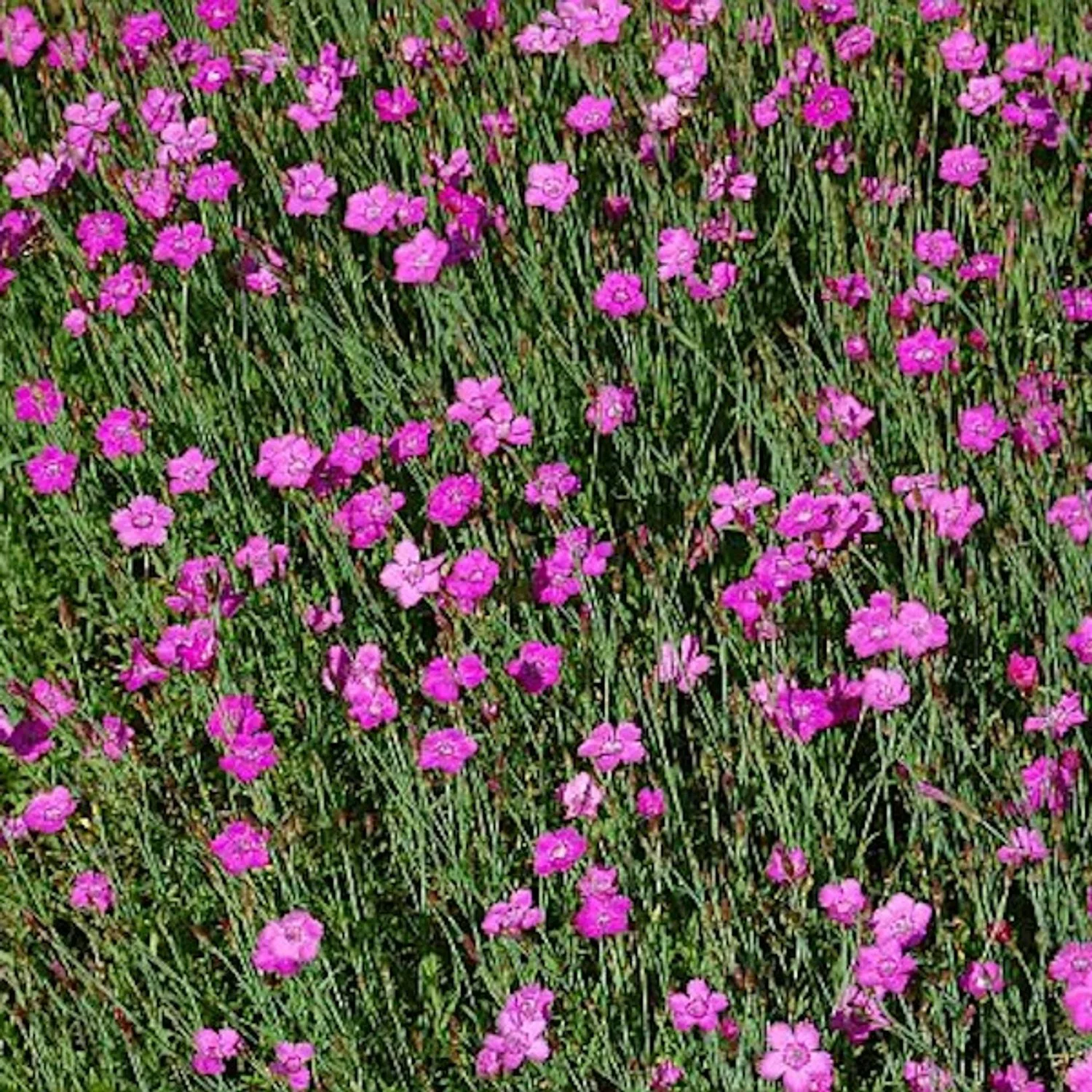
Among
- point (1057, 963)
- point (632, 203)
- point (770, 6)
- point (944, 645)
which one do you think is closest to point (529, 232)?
point (632, 203)

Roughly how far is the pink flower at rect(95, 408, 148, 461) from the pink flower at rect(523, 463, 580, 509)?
2.05 ft

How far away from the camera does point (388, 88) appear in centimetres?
403

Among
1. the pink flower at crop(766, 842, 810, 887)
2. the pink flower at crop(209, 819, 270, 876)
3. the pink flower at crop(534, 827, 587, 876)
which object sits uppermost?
the pink flower at crop(209, 819, 270, 876)

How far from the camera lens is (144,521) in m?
3.01

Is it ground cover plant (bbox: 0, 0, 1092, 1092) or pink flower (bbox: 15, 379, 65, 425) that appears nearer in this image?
ground cover plant (bbox: 0, 0, 1092, 1092)

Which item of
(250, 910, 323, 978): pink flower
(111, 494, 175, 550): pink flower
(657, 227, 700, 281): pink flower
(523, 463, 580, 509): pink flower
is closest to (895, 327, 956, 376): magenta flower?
(657, 227, 700, 281): pink flower

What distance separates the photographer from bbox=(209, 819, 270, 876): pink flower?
250 centimetres

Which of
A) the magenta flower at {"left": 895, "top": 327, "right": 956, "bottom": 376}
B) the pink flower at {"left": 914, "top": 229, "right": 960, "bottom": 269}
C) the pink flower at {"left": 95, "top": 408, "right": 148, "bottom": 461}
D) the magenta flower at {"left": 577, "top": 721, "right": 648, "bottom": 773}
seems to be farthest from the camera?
the pink flower at {"left": 914, "top": 229, "right": 960, "bottom": 269}

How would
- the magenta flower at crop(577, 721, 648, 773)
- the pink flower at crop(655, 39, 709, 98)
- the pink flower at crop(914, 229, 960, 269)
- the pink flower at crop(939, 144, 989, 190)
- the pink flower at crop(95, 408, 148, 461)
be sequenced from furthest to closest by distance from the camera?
the pink flower at crop(655, 39, 709, 98)
the pink flower at crop(939, 144, 989, 190)
the pink flower at crop(914, 229, 960, 269)
the pink flower at crop(95, 408, 148, 461)
the magenta flower at crop(577, 721, 648, 773)

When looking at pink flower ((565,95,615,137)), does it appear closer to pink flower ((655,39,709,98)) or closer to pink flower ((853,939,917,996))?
pink flower ((655,39,709,98))

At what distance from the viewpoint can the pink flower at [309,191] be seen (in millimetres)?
3432

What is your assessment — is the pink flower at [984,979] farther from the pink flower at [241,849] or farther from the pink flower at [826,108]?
the pink flower at [826,108]

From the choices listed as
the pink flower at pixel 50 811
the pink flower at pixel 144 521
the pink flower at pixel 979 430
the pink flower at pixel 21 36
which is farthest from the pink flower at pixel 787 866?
the pink flower at pixel 21 36

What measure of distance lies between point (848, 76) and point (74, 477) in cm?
156
